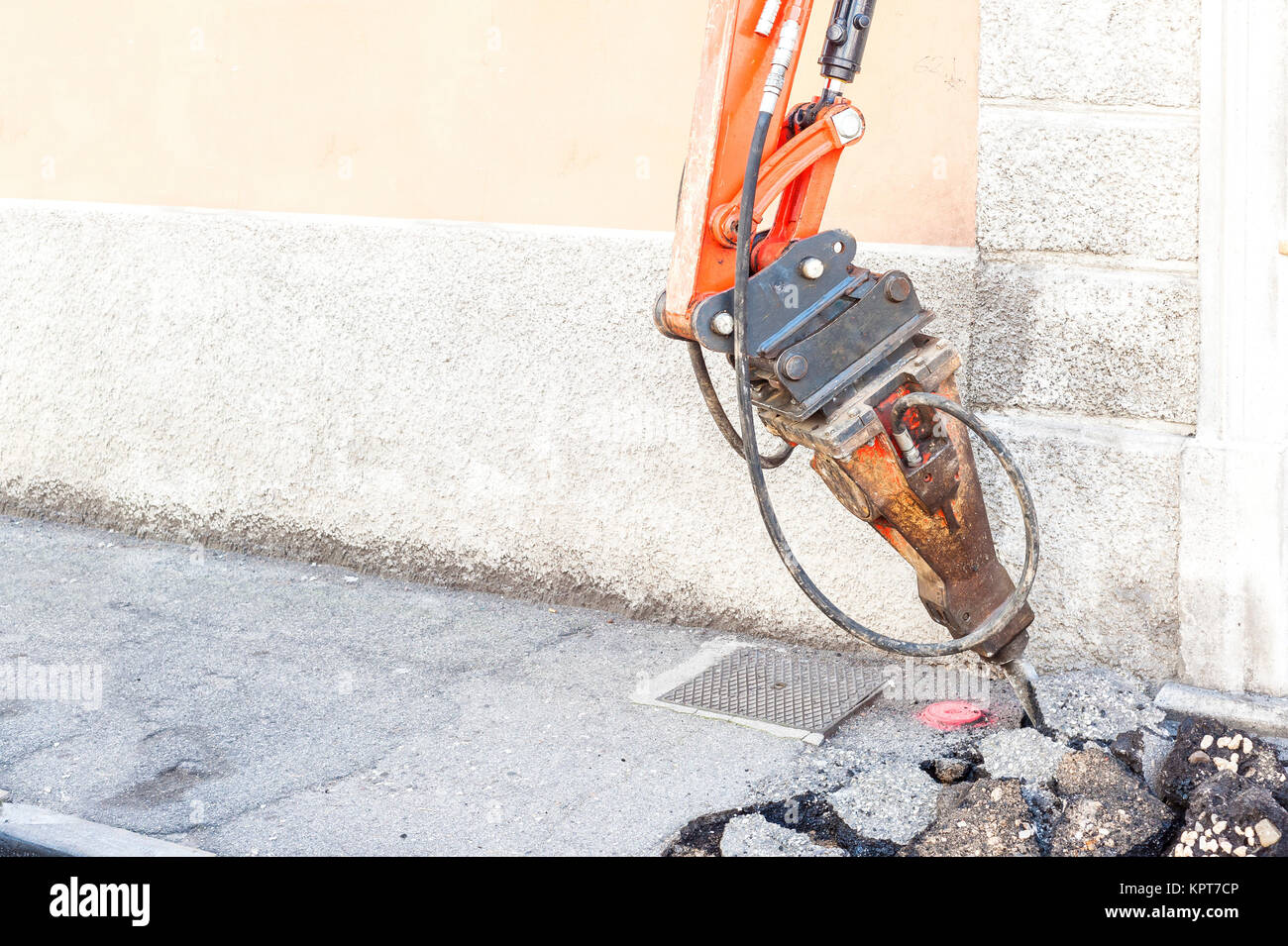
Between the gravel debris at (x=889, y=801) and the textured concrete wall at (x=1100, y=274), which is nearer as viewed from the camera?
the gravel debris at (x=889, y=801)

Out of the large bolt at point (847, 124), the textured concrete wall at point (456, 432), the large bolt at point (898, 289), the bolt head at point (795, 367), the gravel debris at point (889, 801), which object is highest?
the large bolt at point (847, 124)

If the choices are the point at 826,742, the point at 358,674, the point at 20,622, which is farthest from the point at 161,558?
the point at 826,742

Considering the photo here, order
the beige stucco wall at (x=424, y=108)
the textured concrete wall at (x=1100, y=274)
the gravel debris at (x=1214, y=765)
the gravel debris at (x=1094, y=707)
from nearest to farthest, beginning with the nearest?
the gravel debris at (x=1214, y=765)
the gravel debris at (x=1094, y=707)
the textured concrete wall at (x=1100, y=274)
the beige stucco wall at (x=424, y=108)

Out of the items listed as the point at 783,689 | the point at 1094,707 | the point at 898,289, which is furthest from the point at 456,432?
the point at 1094,707

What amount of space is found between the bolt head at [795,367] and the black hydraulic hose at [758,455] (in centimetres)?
8

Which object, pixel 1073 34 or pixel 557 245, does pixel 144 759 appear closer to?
pixel 557 245

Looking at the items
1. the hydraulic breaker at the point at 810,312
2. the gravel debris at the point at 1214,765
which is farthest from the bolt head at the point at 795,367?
the gravel debris at the point at 1214,765

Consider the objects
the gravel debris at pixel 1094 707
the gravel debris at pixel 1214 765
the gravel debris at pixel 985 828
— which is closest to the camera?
the gravel debris at pixel 985 828

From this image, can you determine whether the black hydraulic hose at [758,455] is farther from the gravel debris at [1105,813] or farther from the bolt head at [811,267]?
the gravel debris at [1105,813]

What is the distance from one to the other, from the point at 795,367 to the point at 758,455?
201 mm

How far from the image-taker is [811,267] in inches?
99.5

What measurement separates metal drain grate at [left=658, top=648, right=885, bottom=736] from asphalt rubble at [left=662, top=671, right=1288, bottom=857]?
0.16 m

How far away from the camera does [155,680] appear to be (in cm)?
362

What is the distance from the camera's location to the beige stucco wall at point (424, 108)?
350cm
